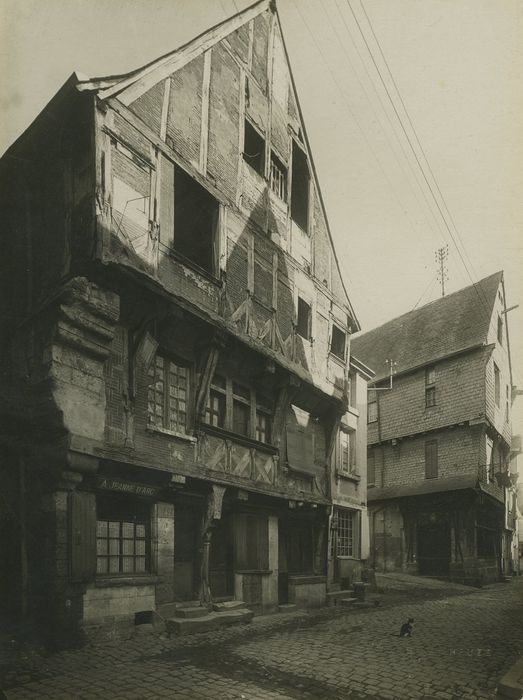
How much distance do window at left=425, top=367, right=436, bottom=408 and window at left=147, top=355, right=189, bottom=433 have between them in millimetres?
17309

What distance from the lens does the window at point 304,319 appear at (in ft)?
50.6

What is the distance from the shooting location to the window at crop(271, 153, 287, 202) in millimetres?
14836

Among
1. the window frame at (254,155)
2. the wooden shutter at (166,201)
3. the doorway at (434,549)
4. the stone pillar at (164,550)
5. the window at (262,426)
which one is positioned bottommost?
the doorway at (434,549)

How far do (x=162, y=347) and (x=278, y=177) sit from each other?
21.8 feet

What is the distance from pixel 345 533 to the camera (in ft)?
58.2

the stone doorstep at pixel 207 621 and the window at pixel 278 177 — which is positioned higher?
the window at pixel 278 177

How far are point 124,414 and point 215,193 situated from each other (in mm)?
5141

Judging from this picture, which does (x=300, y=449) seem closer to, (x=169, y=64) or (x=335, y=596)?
(x=335, y=596)

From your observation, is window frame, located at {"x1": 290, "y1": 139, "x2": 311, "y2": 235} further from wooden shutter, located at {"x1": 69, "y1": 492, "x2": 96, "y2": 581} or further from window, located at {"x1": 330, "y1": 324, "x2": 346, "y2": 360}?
wooden shutter, located at {"x1": 69, "y1": 492, "x2": 96, "y2": 581}

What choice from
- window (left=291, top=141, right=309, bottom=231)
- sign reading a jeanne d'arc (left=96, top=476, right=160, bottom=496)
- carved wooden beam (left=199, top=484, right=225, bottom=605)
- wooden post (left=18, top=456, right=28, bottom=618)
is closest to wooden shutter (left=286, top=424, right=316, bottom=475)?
carved wooden beam (left=199, top=484, right=225, bottom=605)

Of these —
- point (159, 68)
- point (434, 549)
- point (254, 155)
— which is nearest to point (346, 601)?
point (434, 549)

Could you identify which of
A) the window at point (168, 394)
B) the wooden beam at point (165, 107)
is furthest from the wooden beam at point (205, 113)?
the window at point (168, 394)

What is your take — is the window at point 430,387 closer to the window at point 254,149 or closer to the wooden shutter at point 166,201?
the window at point 254,149

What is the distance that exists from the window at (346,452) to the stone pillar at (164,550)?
8.23 m
